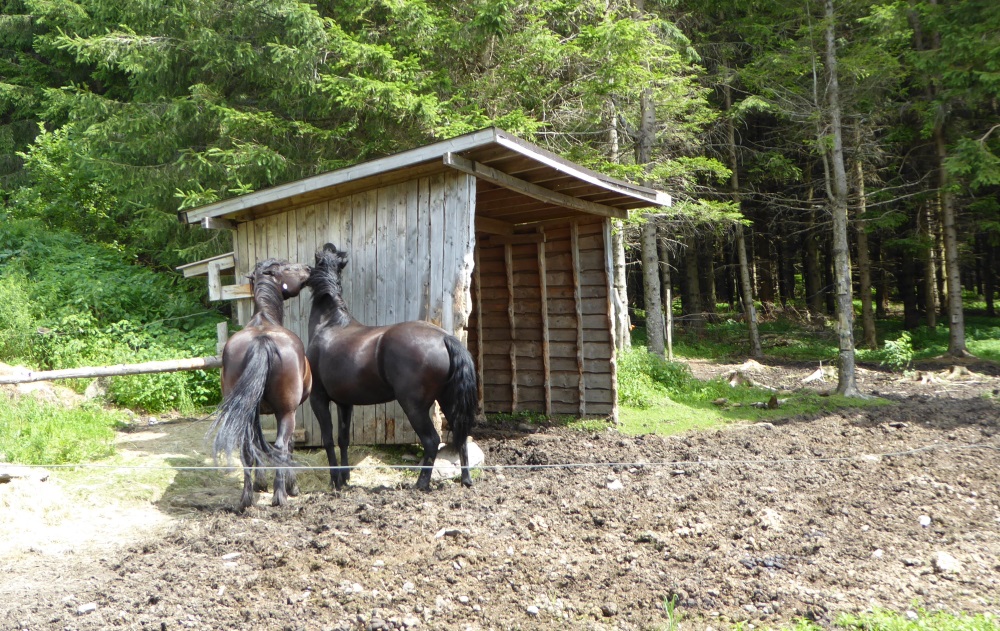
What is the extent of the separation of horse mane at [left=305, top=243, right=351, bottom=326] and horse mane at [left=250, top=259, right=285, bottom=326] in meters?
0.33

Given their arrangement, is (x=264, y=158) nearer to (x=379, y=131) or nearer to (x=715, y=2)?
(x=379, y=131)

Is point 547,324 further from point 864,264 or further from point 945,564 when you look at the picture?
point 864,264

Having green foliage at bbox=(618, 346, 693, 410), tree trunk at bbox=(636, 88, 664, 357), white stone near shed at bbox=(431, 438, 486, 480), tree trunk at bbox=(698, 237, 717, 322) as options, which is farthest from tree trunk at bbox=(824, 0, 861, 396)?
tree trunk at bbox=(698, 237, 717, 322)

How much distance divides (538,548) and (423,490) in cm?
167

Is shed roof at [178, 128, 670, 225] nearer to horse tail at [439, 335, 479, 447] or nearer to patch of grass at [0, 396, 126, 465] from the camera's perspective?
horse tail at [439, 335, 479, 447]

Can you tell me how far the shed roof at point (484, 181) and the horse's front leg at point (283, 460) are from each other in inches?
86.7

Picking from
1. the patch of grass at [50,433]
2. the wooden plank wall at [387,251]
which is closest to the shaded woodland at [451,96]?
the wooden plank wall at [387,251]

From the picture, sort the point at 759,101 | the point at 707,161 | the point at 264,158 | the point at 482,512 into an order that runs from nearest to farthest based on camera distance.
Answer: the point at 482,512
the point at 264,158
the point at 707,161
the point at 759,101

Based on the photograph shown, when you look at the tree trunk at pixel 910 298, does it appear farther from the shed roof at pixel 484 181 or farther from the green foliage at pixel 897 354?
the shed roof at pixel 484 181

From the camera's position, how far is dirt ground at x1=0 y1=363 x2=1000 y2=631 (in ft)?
11.9

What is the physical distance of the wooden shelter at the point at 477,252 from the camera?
650cm

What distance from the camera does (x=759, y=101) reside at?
13406mm

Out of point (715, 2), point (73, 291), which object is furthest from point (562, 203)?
point (715, 2)

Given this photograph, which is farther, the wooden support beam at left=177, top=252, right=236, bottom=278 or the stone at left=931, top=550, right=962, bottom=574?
the wooden support beam at left=177, top=252, right=236, bottom=278
